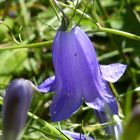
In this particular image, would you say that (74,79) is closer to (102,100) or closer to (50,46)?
(102,100)

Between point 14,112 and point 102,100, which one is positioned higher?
point 14,112

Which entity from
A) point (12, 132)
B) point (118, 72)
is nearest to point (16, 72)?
point (118, 72)

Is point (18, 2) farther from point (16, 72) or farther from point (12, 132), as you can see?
point (12, 132)

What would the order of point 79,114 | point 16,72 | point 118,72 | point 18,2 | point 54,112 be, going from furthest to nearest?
point 18,2 → point 16,72 → point 79,114 → point 118,72 → point 54,112

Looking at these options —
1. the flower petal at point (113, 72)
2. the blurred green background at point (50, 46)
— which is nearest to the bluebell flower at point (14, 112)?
the flower petal at point (113, 72)

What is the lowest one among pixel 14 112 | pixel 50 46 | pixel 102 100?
pixel 50 46

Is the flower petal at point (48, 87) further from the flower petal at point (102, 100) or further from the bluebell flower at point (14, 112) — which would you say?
the bluebell flower at point (14, 112)

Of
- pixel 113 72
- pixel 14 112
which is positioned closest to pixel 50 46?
pixel 113 72
